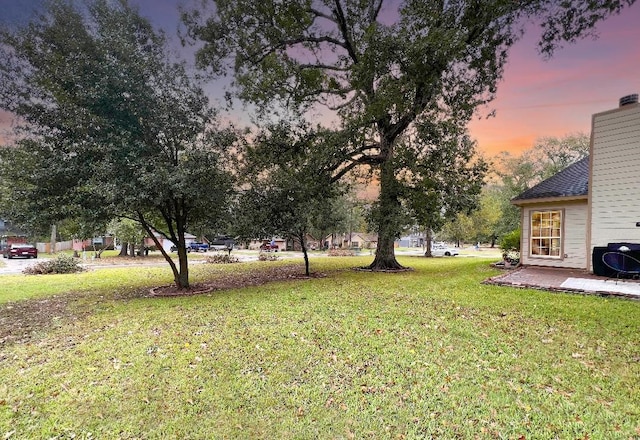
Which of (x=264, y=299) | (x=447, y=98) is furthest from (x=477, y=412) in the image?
(x=447, y=98)

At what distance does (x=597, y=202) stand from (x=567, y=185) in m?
1.91

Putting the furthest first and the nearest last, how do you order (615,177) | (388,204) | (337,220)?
1. (337,220)
2. (388,204)
3. (615,177)

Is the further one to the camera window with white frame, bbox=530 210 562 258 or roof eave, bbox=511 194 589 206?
window with white frame, bbox=530 210 562 258

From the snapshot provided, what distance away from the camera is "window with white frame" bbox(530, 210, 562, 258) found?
1123 centimetres

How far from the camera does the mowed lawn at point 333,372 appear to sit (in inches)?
114

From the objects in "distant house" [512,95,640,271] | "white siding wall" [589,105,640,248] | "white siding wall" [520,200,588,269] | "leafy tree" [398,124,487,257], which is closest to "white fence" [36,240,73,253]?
"leafy tree" [398,124,487,257]

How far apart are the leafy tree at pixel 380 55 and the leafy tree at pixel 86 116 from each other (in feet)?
16.0

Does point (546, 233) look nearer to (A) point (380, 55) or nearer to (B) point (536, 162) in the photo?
(A) point (380, 55)

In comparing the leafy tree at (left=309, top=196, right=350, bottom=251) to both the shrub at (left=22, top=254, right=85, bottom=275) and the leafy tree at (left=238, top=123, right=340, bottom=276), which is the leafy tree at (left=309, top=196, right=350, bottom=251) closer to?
the leafy tree at (left=238, top=123, right=340, bottom=276)

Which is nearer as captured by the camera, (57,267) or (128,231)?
(57,267)

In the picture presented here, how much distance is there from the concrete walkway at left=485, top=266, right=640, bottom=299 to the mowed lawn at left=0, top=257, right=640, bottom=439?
0.62 metres

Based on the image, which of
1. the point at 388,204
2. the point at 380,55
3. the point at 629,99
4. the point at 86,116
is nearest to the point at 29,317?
the point at 86,116

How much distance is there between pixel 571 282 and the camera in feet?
27.7

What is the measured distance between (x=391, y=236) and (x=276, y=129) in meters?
Result: 6.36
